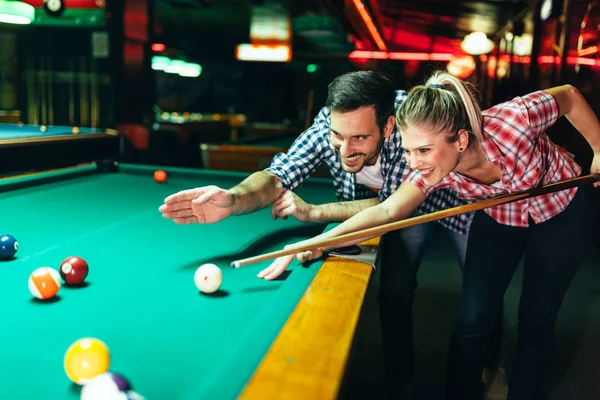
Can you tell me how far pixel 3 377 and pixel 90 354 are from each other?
148 mm

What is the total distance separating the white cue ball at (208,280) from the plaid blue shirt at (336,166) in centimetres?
93

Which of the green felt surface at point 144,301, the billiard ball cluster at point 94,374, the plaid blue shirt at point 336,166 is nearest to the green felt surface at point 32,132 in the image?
the green felt surface at point 144,301

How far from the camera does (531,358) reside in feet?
5.87

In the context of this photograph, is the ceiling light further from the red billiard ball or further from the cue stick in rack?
the red billiard ball

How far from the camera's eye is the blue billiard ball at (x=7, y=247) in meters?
1.52

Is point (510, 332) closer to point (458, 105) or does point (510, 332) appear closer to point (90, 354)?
point (458, 105)

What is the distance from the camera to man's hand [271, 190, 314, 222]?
1.98m

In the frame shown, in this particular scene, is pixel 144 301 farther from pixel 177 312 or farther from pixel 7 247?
pixel 7 247

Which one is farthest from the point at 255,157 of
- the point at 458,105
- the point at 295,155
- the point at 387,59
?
the point at 387,59

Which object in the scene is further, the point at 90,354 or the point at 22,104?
the point at 22,104

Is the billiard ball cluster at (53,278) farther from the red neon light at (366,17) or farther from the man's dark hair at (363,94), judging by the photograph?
the red neon light at (366,17)

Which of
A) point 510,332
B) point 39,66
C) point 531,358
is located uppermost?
point 39,66

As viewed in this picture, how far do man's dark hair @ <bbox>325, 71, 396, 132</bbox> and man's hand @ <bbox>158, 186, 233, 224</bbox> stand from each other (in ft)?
1.68

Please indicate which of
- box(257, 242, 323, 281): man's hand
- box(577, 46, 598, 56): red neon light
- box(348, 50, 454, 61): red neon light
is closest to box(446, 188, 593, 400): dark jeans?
box(257, 242, 323, 281): man's hand
